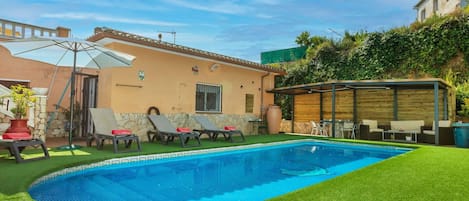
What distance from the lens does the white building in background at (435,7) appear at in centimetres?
2363

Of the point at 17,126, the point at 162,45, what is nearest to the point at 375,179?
the point at 17,126

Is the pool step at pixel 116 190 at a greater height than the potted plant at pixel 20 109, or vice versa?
the potted plant at pixel 20 109

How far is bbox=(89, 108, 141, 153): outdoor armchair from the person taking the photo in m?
8.21

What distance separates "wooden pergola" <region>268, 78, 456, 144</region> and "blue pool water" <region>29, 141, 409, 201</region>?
4603mm

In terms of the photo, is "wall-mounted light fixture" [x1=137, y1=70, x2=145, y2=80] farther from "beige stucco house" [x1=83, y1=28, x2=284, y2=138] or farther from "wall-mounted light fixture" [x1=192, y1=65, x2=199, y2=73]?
"wall-mounted light fixture" [x1=192, y1=65, x2=199, y2=73]

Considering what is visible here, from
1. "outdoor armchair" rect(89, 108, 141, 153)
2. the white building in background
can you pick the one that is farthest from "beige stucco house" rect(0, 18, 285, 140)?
the white building in background

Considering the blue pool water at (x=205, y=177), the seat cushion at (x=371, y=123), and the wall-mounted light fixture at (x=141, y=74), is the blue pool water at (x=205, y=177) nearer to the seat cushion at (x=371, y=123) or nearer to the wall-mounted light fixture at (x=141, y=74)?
the wall-mounted light fixture at (x=141, y=74)

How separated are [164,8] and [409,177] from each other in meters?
10.6

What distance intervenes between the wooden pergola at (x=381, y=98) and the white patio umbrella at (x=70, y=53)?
29.5 ft

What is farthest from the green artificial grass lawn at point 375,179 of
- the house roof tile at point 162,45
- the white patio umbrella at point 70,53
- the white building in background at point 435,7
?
the white building in background at point 435,7

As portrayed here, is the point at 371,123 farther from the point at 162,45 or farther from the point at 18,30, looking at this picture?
the point at 18,30

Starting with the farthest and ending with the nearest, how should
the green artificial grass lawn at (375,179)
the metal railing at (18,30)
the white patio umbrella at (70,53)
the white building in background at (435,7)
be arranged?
the white building in background at (435,7), the metal railing at (18,30), the white patio umbrella at (70,53), the green artificial grass lawn at (375,179)

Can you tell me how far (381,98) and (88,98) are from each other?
1305 cm

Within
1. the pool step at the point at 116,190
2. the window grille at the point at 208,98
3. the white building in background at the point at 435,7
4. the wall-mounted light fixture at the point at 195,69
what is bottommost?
the pool step at the point at 116,190
